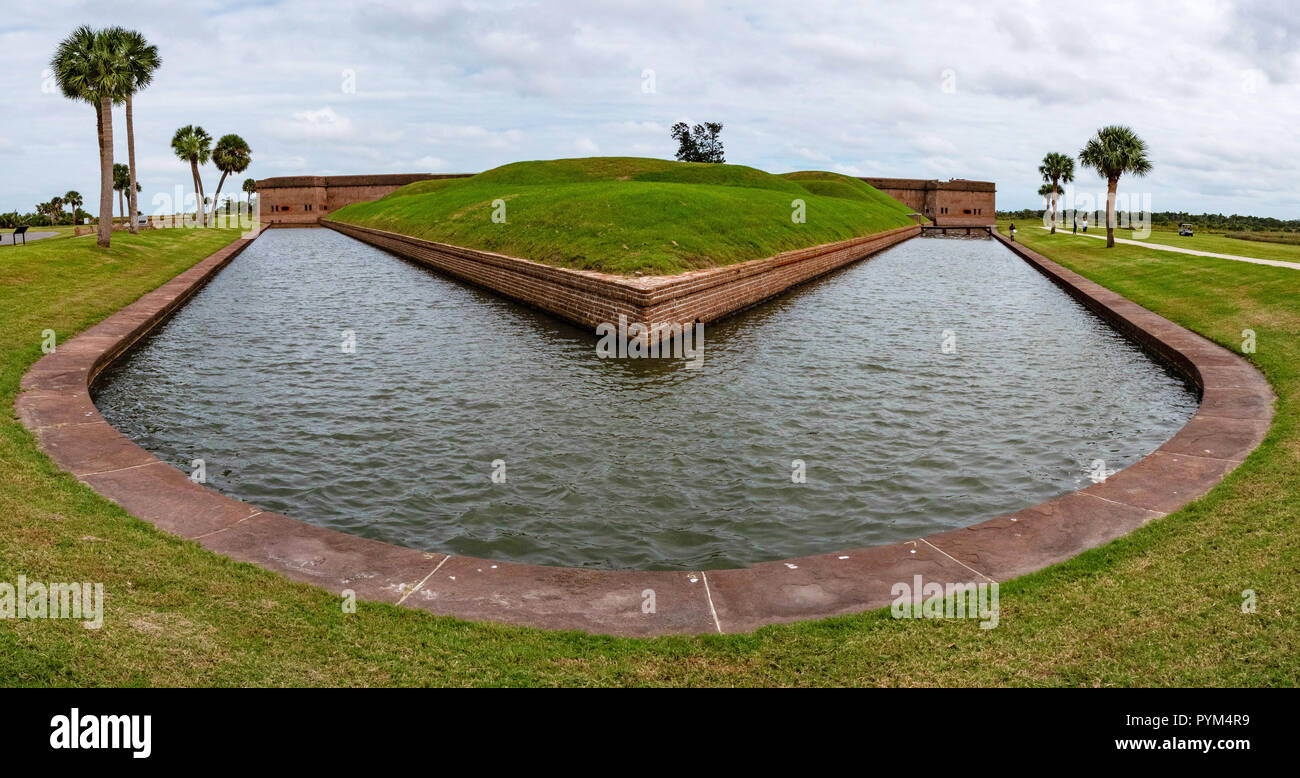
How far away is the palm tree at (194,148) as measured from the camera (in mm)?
73000

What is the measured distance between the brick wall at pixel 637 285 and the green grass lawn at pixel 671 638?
41.4 ft

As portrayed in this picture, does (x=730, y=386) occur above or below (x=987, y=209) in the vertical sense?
below

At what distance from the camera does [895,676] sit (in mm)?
5129

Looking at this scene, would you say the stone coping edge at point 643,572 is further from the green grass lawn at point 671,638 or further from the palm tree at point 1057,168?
the palm tree at point 1057,168

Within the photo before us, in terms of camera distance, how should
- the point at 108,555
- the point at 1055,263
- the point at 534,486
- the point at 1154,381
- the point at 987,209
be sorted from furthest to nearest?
the point at 987,209 → the point at 1055,263 → the point at 1154,381 → the point at 534,486 → the point at 108,555

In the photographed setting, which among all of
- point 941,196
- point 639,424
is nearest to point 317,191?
point 941,196

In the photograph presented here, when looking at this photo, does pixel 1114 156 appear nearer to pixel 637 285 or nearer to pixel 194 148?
pixel 637 285

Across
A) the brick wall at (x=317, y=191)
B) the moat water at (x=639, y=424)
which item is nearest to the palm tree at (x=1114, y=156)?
the moat water at (x=639, y=424)

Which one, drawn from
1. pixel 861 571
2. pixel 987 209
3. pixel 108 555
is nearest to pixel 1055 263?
pixel 861 571

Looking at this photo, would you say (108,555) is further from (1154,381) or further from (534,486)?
(1154,381)

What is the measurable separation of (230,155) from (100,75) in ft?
192
